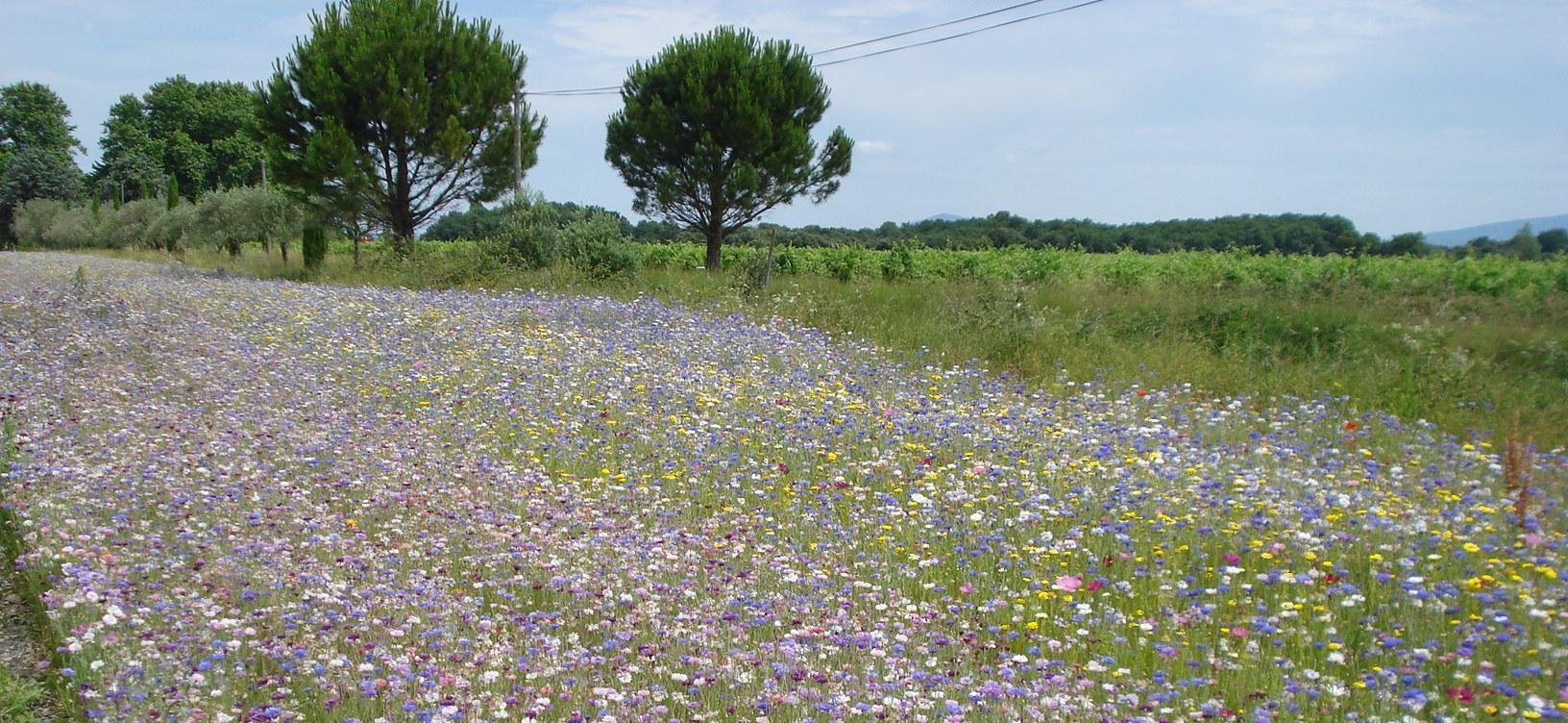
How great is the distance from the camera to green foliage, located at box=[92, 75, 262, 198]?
71625 millimetres

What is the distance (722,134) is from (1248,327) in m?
16.8

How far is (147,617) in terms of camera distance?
3.80 metres

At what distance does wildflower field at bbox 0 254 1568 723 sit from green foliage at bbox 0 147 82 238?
254ft

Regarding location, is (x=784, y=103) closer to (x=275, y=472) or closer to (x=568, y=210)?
(x=568, y=210)

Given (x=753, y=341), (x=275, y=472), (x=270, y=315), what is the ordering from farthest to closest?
(x=270, y=315) → (x=753, y=341) → (x=275, y=472)

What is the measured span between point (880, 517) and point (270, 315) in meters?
10.0

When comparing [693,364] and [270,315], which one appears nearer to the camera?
[693,364]

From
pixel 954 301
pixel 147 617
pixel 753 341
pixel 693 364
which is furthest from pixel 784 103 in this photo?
pixel 147 617

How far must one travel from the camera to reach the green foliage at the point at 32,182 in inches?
2689

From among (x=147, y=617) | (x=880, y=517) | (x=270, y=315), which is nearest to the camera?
(x=147, y=617)

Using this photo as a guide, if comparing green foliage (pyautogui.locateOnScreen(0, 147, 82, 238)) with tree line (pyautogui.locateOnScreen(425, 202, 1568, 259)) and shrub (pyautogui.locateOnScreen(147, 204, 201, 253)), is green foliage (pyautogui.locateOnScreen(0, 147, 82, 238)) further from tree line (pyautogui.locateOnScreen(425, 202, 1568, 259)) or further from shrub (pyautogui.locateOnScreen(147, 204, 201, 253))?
tree line (pyautogui.locateOnScreen(425, 202, 1568, 259))

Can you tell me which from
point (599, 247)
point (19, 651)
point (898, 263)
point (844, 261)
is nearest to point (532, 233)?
point (599, 247)

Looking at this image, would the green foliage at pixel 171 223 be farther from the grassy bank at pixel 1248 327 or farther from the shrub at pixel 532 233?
the grassy bank at pixel 1248 327

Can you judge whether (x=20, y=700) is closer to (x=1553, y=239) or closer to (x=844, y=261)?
(x=1553, y=239)
